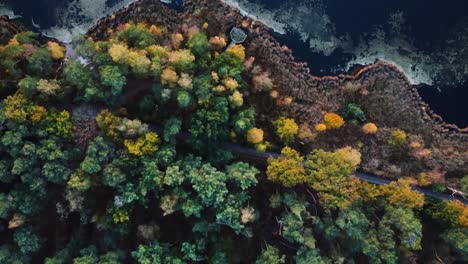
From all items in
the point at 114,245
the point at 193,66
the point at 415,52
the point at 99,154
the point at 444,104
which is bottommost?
the point at 114,245

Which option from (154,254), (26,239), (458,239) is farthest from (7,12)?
(458,239)

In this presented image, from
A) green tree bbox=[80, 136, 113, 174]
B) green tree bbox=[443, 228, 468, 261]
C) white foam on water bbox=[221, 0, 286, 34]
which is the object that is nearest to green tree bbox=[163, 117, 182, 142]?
green tree bbox=[80, 136, 113, 174]

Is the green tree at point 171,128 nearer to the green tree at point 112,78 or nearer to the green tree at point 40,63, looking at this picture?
the green tree at point 112,78

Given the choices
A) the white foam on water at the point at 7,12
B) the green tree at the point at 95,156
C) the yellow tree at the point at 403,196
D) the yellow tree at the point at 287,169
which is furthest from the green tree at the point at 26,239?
the yellow tree at the point at 403,196

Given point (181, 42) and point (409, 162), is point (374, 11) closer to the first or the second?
point (409, 162)

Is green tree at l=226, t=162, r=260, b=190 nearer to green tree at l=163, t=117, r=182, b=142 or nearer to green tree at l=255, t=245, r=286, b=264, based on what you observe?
green tree at l=163, t=117, r=182, b=142

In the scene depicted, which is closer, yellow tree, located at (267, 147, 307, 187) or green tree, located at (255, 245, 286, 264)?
green tree, located at (255, 245, 286, 264)

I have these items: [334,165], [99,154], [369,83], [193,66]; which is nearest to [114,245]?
[99,154]
